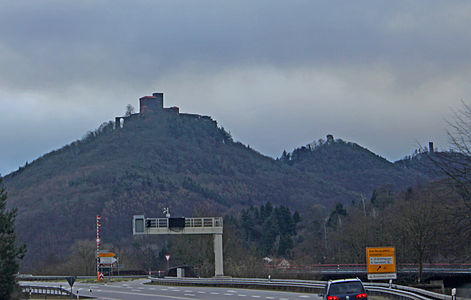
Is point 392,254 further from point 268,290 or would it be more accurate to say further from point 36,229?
point 36,229

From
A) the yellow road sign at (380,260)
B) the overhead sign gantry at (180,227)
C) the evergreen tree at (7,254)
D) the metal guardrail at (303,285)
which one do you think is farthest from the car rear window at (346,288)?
the overhead sign gantry at (180,227)

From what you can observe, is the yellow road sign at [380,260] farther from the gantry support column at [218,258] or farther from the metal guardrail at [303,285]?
the gantry support column at [218,258]

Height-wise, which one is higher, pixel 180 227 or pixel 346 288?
pixel 180 227

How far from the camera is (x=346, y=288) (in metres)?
25.4

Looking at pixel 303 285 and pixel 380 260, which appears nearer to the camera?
pixel 380 260

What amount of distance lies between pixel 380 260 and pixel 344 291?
12.5 metres

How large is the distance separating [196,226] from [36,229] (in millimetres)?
128448

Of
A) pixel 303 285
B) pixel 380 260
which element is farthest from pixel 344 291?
pixel 303 285

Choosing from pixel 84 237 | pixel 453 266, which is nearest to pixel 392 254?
pixel 453 266

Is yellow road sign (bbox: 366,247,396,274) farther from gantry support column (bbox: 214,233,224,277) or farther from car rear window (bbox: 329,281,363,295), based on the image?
gantry support column (bbox: 214,233,224,277)

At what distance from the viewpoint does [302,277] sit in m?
61.5

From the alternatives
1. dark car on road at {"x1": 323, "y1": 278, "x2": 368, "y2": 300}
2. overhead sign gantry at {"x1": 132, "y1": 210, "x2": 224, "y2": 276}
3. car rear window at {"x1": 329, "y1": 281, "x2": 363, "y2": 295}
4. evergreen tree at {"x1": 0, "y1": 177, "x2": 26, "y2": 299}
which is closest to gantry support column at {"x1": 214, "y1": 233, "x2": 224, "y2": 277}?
overhead sign gantry at {"x1": 132, "y1": 210, "x2": 224, "y2": 276}

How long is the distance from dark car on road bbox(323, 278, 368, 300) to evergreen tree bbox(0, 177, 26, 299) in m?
23.3

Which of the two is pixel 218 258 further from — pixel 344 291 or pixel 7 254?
pixel 344 291
